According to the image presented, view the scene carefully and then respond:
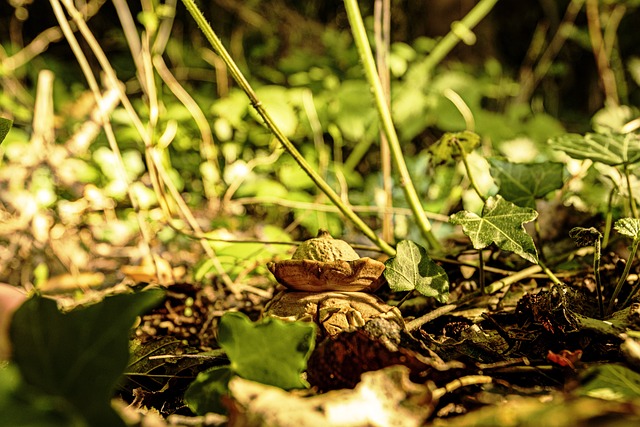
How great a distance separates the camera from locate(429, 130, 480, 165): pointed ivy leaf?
812 mm

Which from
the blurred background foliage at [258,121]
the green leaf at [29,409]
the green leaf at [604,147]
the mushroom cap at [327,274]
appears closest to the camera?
the green leaf at [29,409]

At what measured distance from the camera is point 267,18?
2.79 meters

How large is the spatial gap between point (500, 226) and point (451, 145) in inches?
8.7

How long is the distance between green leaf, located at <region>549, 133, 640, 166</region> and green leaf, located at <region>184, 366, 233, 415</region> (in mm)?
594

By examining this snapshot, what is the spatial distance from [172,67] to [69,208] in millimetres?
1362

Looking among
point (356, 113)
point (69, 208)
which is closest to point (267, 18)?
point (356, 113)

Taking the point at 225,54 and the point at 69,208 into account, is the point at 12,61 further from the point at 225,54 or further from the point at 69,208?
the point at 225,54

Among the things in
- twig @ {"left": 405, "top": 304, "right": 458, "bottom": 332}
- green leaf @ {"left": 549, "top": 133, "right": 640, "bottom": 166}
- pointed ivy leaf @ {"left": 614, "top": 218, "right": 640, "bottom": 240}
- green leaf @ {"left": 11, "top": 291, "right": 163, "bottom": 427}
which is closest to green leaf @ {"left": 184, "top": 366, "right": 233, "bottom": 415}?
green leaf @ {"left": 11, "top": 291, "right": 163, "bottom": 427}

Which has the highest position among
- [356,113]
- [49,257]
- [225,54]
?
[225,54]

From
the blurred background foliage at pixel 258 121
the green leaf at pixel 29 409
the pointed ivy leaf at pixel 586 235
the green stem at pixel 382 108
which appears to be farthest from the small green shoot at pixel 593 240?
the green leaf at pixel 29 409

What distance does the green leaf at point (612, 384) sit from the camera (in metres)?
0.40

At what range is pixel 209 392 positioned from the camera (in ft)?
1.51

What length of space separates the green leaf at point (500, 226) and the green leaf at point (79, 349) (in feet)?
1.34

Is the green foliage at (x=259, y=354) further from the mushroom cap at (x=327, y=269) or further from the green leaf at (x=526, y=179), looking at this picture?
the green leaf at (x=526, y=179)
